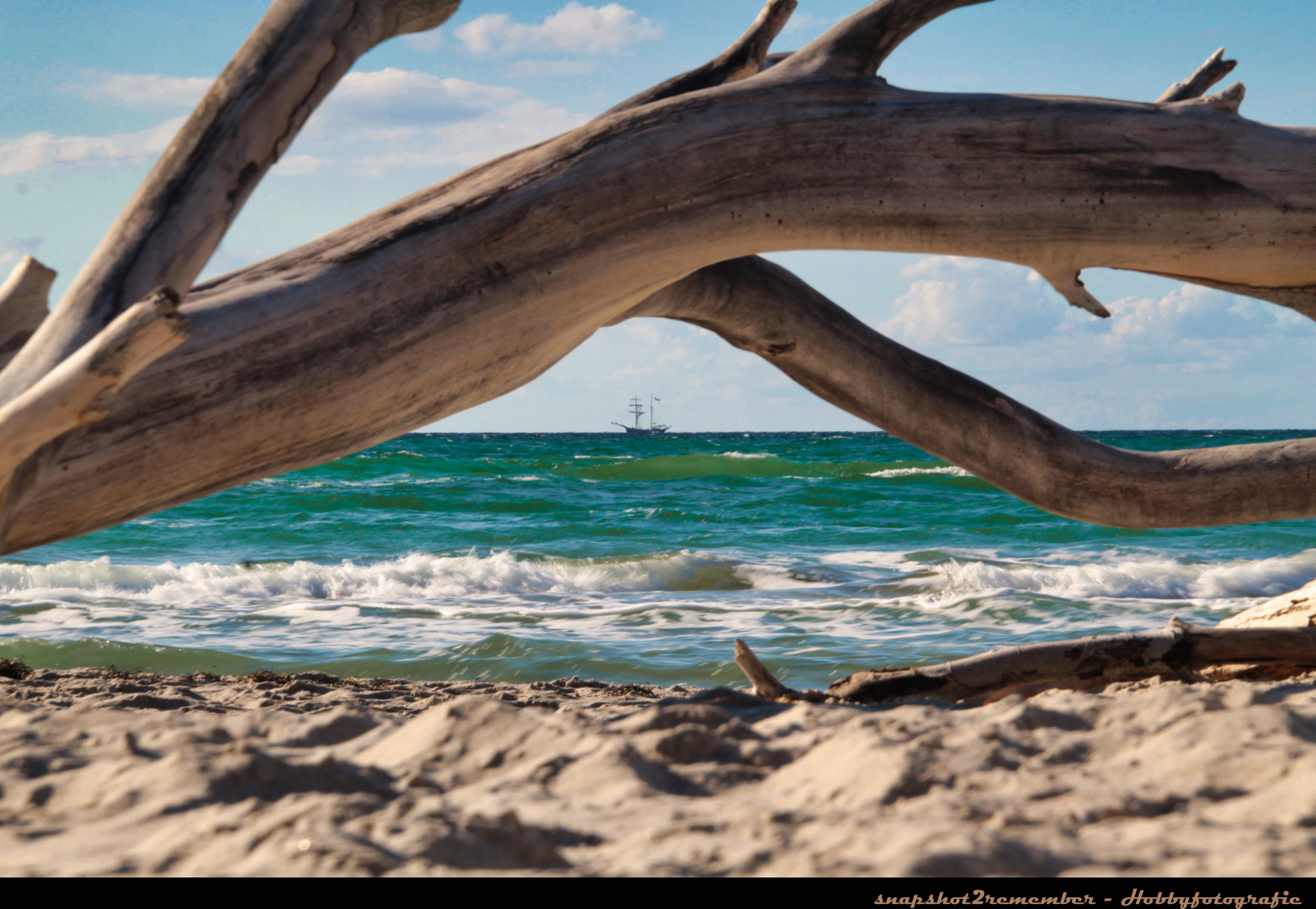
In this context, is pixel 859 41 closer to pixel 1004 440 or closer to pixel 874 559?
pixel 1004 440

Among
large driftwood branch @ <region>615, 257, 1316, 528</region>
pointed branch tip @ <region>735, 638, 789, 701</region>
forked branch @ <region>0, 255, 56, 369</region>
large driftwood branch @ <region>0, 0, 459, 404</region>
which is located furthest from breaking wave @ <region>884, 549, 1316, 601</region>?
forked branch @ <region>0, 255, 56, 369</region>

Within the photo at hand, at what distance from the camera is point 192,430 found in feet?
7.93

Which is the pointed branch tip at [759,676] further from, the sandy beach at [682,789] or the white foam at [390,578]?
the white foam at [390,578]

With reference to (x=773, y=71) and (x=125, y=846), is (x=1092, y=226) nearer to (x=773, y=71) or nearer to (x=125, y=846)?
(x=773, y=71)

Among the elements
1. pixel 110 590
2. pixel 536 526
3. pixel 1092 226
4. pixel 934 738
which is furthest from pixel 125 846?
pixel 536 526

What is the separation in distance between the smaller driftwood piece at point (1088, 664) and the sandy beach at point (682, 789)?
2.17 feet

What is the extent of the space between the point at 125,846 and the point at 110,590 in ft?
30.2

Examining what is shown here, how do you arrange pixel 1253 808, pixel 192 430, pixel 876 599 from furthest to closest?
pixel 876 599 → pixel 192 430 → pixel 1253 808

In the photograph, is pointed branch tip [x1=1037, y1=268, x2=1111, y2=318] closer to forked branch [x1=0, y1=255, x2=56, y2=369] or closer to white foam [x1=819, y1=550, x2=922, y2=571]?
forked branch [x1=0, y1=255, x2=56, y2=369]

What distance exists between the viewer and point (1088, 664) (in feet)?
10.7

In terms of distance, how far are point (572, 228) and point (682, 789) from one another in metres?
1.54

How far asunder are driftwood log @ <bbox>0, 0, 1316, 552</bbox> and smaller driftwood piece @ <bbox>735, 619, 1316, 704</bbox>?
112 cm

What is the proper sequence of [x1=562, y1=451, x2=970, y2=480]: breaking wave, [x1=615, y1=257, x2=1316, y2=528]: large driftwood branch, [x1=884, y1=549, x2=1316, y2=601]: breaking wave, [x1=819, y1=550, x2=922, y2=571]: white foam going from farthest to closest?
[x1=562, y1=451, x2=970, y2=480]: breaking wave < [x1=819, y1=550, x2=922, y2=571]: white foam < [x1=884, y1=549, x2=1316, y2=601]: breaking wave < [x1=615, y1=257, x2=1316, y2=528]: large driftwood branch

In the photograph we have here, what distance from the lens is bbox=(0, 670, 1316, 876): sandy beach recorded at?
4.69 feet
